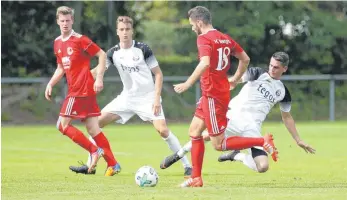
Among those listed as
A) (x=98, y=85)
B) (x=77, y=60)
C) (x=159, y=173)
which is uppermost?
(x=77, y=60)

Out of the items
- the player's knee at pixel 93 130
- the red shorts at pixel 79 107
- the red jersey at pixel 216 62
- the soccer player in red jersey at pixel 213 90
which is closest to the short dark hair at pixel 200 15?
the soccer player in red jersey at pixel 213 90

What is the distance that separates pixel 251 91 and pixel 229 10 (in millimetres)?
21231

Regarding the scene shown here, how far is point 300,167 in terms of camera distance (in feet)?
48.3

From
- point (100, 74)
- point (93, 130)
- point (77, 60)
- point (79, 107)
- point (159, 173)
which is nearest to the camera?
point (100, 74)

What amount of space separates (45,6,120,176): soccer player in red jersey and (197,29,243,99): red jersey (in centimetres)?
201

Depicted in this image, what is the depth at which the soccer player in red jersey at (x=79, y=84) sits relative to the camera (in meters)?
12.9

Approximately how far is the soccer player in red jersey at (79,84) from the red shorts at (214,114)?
1.93m

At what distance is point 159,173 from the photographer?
44.9 feet

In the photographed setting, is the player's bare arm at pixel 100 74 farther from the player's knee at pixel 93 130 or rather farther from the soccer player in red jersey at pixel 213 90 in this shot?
the soccer player in red jersey at pixel 213 90

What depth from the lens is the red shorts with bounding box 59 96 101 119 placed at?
13.1 meters

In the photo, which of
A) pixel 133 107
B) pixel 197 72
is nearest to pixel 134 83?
pixel 133 107

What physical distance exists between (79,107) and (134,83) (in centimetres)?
78

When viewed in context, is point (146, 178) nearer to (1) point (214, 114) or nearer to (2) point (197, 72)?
(1) point (214, 114)

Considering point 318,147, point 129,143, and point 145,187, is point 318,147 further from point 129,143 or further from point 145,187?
point 145,187
